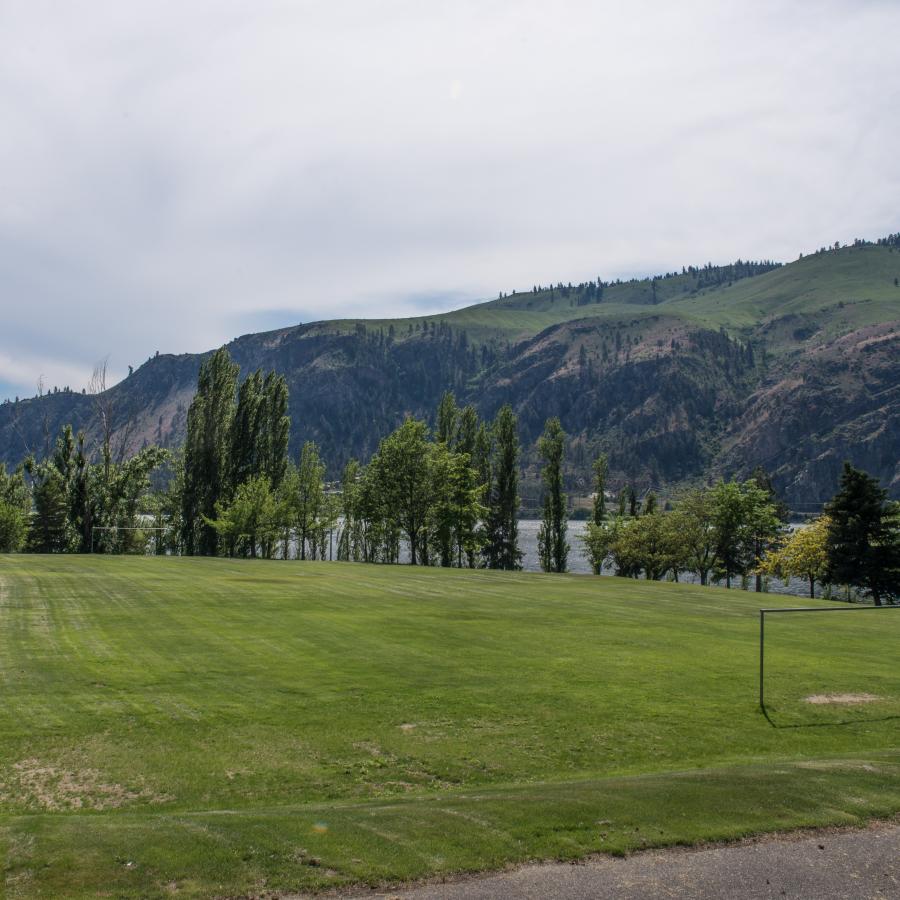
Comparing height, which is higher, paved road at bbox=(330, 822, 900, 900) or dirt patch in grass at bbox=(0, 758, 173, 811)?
paved road at bbox=(330, 822, 900, 900)

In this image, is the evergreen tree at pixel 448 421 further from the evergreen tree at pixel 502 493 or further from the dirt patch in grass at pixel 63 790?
the dirt patch in grass at pixel 63 790

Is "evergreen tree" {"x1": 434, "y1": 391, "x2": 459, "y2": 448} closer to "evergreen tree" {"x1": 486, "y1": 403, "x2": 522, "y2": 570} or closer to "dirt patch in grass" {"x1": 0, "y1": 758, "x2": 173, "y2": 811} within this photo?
"evergreen tree" {"x1": 486, "y1": 403, "x2": 522, "y2": 570}

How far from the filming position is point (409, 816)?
39.2 ft

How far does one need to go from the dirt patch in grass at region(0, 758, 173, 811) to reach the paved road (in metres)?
6.61

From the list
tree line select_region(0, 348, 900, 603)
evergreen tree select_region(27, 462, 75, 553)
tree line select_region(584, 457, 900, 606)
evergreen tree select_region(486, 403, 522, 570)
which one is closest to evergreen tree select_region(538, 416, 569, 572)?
tree line select_region(0, 348, 900, 603)

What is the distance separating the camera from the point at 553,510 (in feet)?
327

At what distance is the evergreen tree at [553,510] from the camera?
324ft

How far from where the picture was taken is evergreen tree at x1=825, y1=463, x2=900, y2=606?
6656 centimetres

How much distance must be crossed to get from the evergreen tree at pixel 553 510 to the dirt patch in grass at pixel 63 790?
283 feet

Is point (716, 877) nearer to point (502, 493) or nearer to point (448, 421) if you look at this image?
point (502, 493)

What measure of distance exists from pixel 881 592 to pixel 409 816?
6868 cm

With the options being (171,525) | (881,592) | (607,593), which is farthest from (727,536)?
(171,525)

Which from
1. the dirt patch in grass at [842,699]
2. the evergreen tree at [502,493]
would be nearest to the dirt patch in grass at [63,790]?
the dirt patch in grass at [842,699]

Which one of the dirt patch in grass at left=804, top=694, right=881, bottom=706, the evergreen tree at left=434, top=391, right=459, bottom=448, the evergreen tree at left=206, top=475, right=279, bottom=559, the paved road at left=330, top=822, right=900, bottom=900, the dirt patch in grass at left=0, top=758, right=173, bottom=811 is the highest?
the evergreen tree at left=434, top=391, right=459, bottom=448
